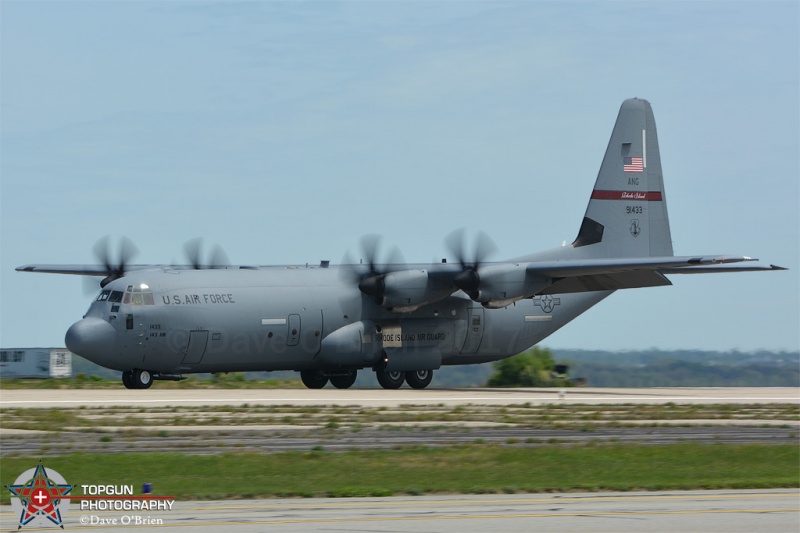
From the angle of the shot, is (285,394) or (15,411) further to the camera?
(285,394)

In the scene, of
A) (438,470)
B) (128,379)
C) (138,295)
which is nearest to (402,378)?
(128,379)

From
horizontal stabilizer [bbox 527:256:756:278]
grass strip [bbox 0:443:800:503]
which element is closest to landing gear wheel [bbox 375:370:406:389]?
horizontal stabilizer [bbox 527:256:756:278]

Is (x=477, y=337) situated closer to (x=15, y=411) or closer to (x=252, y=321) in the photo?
(x=252, y=321)

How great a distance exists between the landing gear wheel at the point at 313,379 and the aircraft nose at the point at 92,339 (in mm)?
7965

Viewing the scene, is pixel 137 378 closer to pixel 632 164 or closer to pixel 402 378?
pixel 402 378

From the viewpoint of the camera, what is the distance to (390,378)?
3947cm

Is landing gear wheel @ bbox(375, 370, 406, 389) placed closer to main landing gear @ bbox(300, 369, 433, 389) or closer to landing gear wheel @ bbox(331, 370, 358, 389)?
main landing gear @ bbox(300, 369, 433, 389)

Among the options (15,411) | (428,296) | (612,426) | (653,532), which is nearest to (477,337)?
(428,296)

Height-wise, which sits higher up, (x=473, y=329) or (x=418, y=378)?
(x=473, y=329)

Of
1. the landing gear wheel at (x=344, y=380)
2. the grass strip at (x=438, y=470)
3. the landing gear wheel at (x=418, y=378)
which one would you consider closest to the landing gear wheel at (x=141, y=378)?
the landing gear wheel at (x=344, y=380)

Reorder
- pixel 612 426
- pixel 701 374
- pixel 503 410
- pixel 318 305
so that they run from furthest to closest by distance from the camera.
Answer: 1. pixel 701 374
2. pixel 318 305
3. pixel 503 410
4. pixel 612 426

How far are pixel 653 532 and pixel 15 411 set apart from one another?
19.9 meters

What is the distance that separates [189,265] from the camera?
1606 inches

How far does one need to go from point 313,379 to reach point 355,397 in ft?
21.3
